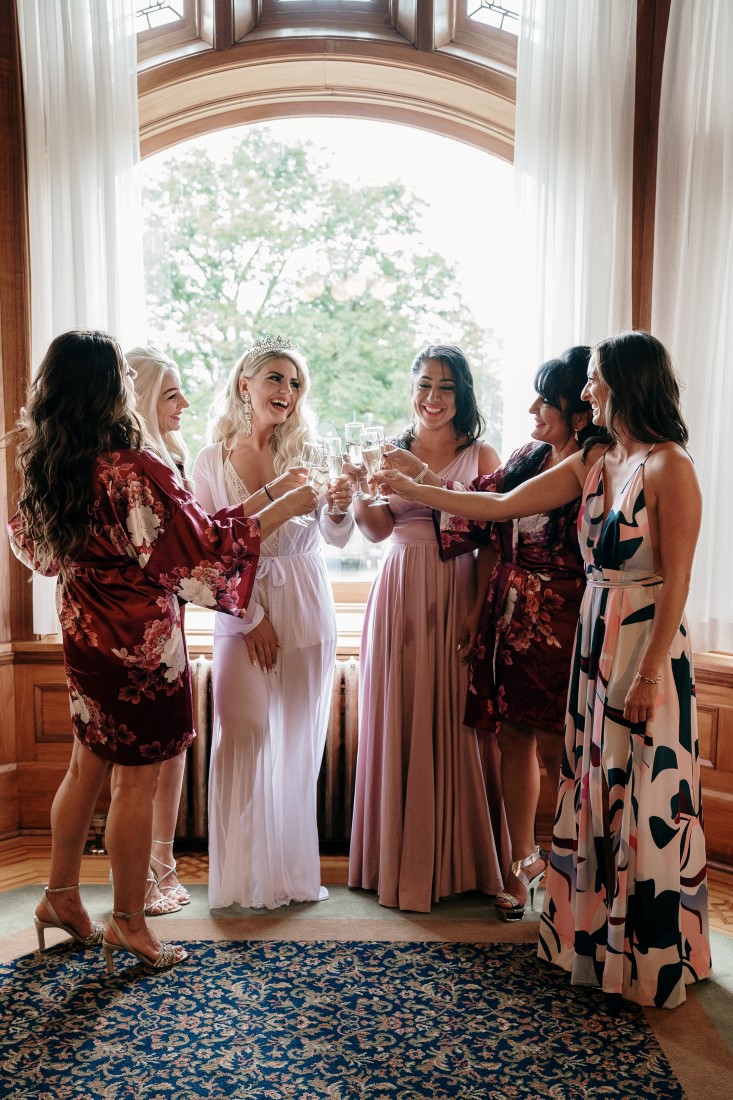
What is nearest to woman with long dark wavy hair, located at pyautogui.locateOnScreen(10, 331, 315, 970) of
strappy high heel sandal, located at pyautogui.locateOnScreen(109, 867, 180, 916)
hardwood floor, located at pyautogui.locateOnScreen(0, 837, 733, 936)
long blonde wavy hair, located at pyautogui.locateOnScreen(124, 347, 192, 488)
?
strappy high heel sandal, located at pyautogui.locateOnScreen(109, 867, 180, 916)

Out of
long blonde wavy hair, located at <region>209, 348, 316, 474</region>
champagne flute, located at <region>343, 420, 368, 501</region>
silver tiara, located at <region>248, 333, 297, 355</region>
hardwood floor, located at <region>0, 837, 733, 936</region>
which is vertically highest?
silver tiara, located at <region>248, 333, 297, 355</region>

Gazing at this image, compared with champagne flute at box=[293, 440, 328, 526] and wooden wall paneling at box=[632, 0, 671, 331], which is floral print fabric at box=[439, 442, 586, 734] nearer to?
champagne flute at box=[293, 440, 328, 526]

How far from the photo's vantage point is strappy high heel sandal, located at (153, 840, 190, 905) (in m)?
3.03

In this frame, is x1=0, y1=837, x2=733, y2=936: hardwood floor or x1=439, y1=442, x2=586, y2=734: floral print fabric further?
x1=0, y1=837, x2=733, y2=936: hardwood floor

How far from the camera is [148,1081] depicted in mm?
2068

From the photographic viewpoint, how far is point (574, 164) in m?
3.40

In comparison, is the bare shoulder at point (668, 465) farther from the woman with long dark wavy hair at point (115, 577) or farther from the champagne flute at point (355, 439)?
the woman with long dark wavy hair at point (115, 577)

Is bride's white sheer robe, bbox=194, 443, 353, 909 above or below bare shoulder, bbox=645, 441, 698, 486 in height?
below

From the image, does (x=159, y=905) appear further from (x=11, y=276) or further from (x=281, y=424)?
(x=11, y=276)

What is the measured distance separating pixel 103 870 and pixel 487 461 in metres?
1.99

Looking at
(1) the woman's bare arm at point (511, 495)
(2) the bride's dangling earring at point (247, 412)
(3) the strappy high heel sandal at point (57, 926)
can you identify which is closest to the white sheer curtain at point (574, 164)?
(1) the woman's bare arm at point (511, 495)

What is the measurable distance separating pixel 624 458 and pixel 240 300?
2203mm

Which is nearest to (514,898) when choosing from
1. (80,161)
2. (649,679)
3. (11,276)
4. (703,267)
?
(649,679)

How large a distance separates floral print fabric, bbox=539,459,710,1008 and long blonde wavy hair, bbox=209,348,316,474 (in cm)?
101
